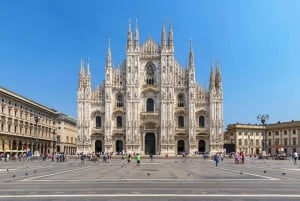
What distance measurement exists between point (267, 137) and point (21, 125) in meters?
67.2

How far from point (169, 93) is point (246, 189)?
218ft

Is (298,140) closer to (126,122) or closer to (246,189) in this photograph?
(126,122)

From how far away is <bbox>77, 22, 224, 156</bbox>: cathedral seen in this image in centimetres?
8525

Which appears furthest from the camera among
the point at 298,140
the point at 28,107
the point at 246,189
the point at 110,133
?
the point at 298,140

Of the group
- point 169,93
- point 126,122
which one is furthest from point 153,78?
point 126,122

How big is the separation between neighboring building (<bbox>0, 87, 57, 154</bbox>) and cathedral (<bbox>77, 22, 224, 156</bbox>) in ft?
37.1

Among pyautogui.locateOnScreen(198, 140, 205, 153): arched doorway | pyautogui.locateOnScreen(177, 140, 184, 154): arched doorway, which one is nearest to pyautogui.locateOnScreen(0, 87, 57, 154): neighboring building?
pyautogui.locateOnScreen(177, 140, 184, 154): arched doorway

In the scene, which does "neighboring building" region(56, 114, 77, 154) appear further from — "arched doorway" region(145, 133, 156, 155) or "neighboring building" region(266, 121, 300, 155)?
"neighboring building" region(266, 121, 300, 155)

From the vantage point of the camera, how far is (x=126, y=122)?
8569 cm

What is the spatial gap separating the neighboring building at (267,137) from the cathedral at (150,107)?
28365 millimetres

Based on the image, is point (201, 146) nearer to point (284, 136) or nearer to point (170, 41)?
point (170, 41)

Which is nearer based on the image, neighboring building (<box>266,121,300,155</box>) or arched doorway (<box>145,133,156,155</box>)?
arched doorway (<box>145,133,156,155</box>)

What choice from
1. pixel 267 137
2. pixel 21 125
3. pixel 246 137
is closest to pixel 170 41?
pixel 21 125

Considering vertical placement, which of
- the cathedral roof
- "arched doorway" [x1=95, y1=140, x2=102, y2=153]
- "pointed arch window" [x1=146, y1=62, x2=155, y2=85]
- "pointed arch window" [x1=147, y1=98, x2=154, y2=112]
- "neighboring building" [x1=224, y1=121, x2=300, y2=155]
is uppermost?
the cathedral roof
